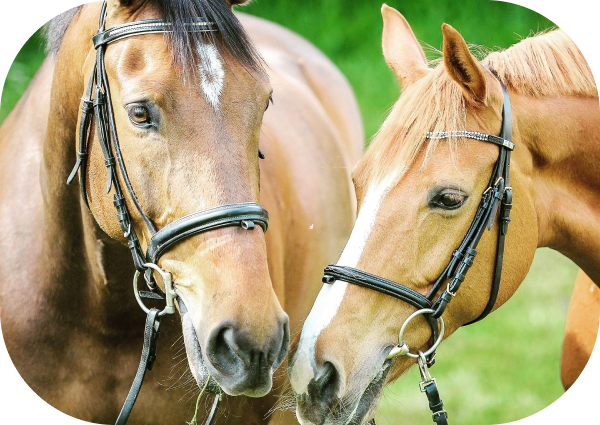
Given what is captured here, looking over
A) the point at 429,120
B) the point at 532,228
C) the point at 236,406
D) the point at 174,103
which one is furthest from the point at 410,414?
the point at 174,103

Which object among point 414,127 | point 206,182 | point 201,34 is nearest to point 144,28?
point 201,34

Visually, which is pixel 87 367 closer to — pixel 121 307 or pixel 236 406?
pixel 121 307

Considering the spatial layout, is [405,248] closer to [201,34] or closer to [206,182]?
[206,182]

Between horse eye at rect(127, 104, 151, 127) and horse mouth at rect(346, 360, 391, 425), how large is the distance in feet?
3.78

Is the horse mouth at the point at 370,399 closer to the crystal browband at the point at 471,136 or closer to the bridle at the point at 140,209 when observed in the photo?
the bridle at the point at 140,209

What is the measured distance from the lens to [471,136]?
219 cm

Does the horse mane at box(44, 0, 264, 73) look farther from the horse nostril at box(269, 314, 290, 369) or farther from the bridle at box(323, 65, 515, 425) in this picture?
the horse nostril at box(269, 314, 290, 369)

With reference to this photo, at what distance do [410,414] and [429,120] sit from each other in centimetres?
329

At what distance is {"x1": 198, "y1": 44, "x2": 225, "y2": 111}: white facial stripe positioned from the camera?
2053 millimetres

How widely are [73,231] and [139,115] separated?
0.73 m

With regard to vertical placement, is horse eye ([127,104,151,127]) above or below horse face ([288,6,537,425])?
above

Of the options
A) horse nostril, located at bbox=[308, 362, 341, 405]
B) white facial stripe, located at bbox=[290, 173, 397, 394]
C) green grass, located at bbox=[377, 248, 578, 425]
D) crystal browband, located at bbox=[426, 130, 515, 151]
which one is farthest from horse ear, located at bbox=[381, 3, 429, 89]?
green grass, located at bbox=[377, 248, 578, 425]

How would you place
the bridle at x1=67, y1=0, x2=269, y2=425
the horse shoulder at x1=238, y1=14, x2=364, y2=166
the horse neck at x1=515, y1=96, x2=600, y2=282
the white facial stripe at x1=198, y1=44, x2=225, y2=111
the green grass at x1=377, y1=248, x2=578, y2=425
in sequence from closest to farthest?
the bridle at x1=67, y1=0, x2=269, y2=425 < the white facial stripe at x1=198, y1=44, x2=225, y2=111 < the horse neck at x1=515, y1=96, x2=600, y2=282 < the horse shoulder at x1=238, y1=14, x2=364, y2=166 < the green grass at x1=377, y1=248, x2=578, y2=425

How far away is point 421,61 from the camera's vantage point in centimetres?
267
